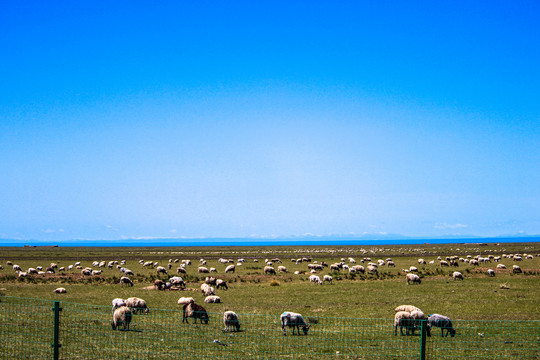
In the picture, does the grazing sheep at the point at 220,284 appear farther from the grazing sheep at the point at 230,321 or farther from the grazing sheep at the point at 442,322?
the grazing sheep at the point at 442,322

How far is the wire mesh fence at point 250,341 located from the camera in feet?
45.0

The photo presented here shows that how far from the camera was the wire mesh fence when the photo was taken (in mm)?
13719

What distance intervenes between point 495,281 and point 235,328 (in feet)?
100

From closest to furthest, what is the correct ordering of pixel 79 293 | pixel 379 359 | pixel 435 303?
pixel 379 359 → pixel 435 303 → pixel 79 293

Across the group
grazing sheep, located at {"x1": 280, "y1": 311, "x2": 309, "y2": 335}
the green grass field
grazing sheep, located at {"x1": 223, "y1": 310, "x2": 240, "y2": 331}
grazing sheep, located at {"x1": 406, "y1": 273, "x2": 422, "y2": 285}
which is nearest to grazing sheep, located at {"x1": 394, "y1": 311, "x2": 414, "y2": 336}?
the green grass field

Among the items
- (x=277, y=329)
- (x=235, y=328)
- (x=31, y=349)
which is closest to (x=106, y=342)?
(x=31, y=349)

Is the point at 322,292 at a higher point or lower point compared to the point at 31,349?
lower

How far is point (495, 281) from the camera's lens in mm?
39250

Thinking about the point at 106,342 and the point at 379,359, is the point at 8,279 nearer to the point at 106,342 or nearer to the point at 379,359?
the point at 106,342

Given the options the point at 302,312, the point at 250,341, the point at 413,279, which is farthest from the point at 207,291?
the point at 413,279

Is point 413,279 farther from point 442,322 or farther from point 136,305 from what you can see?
point 136,305

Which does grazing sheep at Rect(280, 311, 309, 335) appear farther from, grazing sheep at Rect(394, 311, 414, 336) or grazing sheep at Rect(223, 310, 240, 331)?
grazing sheep at Rect(394, 311, 414, 336)

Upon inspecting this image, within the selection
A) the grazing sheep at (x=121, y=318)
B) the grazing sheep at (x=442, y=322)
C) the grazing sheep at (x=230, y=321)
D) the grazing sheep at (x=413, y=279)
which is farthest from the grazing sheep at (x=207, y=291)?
the grazing sheep at (x=413, y=279)

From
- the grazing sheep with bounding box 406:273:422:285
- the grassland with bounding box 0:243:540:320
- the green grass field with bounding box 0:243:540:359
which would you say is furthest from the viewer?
the grazing sheep with bounding box 406:273:422:285
